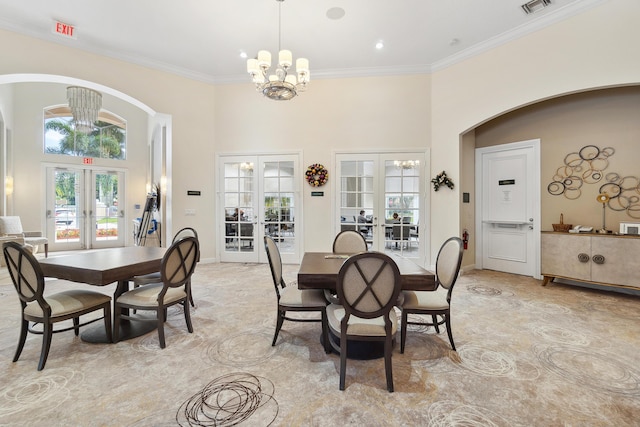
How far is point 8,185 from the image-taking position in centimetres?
690

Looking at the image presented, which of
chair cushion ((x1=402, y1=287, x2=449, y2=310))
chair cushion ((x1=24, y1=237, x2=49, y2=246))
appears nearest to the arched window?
chair cushion ((x1=24, y1=237, x2=49, y2=246))

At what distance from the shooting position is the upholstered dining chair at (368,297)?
183 centimetres

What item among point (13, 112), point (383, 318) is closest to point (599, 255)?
point (383, 318)

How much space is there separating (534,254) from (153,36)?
23.3ft

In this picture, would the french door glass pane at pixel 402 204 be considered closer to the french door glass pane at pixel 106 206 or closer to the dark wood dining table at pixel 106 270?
the dark wood dining table at pixel 106 270

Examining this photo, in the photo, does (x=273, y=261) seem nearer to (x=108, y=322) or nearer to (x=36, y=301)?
(x=108, y=322)

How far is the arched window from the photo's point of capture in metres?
7.77

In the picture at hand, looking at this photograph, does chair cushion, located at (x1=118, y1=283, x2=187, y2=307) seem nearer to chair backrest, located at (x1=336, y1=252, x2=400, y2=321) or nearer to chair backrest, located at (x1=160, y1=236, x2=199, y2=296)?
chair backrest, located at (x1=160, y1=236, x2=199, y2=296)

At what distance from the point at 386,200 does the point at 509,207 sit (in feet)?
6.97

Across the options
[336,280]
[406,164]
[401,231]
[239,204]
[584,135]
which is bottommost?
[336,280]

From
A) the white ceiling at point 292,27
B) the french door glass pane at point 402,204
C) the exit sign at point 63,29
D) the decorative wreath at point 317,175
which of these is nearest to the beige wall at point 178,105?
the white ceiling at point 292,27

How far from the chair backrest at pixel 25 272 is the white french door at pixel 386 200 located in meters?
4.27

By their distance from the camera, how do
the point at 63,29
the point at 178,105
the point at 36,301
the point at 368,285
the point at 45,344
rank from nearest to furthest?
the point at 368,285 → the point at 45,344 → the point at 36,301 → the point at 63,29 → the point at 178,105

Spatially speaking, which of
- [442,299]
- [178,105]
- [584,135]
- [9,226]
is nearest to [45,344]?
[442,299]
